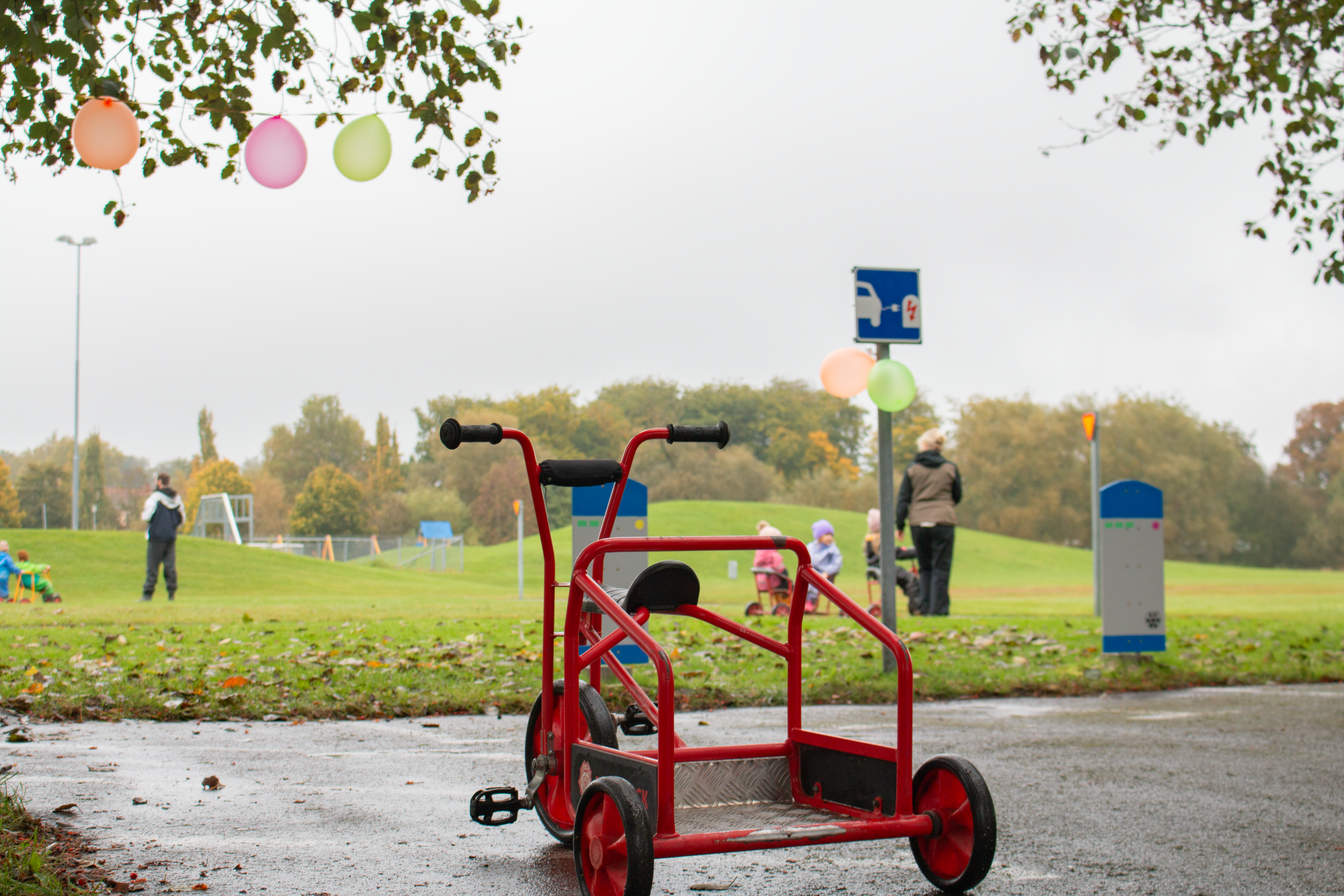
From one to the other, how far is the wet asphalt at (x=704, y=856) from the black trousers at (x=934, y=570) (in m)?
6.39

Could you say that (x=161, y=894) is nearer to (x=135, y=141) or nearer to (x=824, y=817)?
(x=824, y=817)

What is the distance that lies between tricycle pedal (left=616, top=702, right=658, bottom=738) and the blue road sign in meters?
4.32

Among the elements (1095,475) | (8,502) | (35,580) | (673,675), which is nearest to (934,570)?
(1095,475)

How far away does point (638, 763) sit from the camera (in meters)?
3.32

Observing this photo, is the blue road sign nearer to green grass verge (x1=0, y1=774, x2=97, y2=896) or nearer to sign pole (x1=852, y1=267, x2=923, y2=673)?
sign pole (x1=852, y1=267, x2=923, y2=673)

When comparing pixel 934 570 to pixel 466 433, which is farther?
pixel 934 570

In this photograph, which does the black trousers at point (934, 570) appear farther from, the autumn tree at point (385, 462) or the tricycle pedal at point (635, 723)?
the autumn tree at point (385, 462)

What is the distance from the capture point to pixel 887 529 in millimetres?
8359

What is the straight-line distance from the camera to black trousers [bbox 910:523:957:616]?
13.7m

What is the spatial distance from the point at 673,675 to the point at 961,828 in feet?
3.02

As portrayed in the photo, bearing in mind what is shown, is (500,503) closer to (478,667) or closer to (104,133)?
(478,667)

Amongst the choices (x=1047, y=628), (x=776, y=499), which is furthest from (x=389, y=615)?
(x=776, y=499)

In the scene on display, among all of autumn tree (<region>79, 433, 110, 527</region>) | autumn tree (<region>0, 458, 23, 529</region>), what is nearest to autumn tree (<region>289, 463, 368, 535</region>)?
autumn tree (<region>79, 433, 110, 527</region>)

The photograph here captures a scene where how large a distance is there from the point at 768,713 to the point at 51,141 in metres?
4.85
